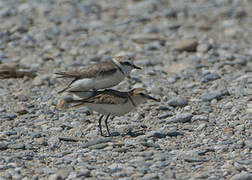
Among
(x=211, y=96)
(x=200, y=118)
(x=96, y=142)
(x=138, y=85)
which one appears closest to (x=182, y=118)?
(x=200, y=118)

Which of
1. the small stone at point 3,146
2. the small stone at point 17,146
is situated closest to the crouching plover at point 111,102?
the small stone at point 17,146

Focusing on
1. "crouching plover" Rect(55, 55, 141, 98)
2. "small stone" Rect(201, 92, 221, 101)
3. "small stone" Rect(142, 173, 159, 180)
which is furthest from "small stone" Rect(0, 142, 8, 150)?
"small stone" Rect(201, 92, 221, 101)

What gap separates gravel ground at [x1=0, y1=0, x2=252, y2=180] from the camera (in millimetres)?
6242

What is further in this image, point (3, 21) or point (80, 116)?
point (3, 21)

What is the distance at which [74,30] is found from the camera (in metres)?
13.1

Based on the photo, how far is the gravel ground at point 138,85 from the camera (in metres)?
6.24

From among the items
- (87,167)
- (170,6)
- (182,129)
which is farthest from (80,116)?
(170,6)

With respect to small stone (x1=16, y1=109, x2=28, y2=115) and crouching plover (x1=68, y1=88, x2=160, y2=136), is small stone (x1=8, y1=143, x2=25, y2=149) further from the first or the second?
small stone (x1=16, y1=109, x2=28, y2=115)

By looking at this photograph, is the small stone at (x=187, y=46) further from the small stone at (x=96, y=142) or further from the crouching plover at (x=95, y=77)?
the small stone at (x=96, y=142)

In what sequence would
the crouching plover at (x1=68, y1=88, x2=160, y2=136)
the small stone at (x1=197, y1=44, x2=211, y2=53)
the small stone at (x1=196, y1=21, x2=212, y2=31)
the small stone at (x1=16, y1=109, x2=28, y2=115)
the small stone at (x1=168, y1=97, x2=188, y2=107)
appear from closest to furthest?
the crouching plover at (x1=68, y1=88, x2=160, y2=136)
the small stone at (x1=16, y1=109, x2=28, y2=115)
the small stone at (x1=168, y1=97, x2=188, y2=107)
the small stone at (x1=197, y1=44, x2=211, y2=53)
the small stone at (x1=196, y1=21, x2=212, y2=31)

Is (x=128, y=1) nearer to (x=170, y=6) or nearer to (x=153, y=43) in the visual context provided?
(x=170, y=6)

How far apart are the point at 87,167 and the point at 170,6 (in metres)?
10.1

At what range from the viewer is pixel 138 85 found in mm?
9727

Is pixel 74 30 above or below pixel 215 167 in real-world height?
below
